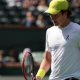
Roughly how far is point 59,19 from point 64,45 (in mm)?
316

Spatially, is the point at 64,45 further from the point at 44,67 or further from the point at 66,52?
the point at 44,67

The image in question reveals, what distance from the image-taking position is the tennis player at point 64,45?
6.29 m

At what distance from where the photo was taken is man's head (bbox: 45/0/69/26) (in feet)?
20.5

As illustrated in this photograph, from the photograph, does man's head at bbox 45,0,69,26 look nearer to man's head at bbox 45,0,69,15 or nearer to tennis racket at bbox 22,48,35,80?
man's head at bbox 45,0,69,15

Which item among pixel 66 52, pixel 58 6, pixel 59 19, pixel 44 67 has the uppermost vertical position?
pixel 58 6

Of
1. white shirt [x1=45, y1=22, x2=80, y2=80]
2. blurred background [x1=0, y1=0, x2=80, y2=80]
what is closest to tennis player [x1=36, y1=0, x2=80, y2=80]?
white shirt [x1=45, y1=22, x2=80, y2=80]

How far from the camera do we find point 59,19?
6.25m

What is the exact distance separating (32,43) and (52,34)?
10.1 meters

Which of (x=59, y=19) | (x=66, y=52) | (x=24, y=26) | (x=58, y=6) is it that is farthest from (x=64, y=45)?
(x=24, y=26)

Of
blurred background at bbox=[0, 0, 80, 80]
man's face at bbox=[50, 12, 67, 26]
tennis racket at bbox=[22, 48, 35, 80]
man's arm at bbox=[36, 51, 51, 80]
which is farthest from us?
blurred background at bbox=[0, 0, 80, 80]

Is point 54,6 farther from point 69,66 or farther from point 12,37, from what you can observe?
point 12,37

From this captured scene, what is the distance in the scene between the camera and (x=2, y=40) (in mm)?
16625

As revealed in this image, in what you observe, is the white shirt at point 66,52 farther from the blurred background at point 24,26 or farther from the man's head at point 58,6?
the blurred background at point 24,26

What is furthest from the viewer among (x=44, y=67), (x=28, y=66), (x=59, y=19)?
(x=28, y=66)
